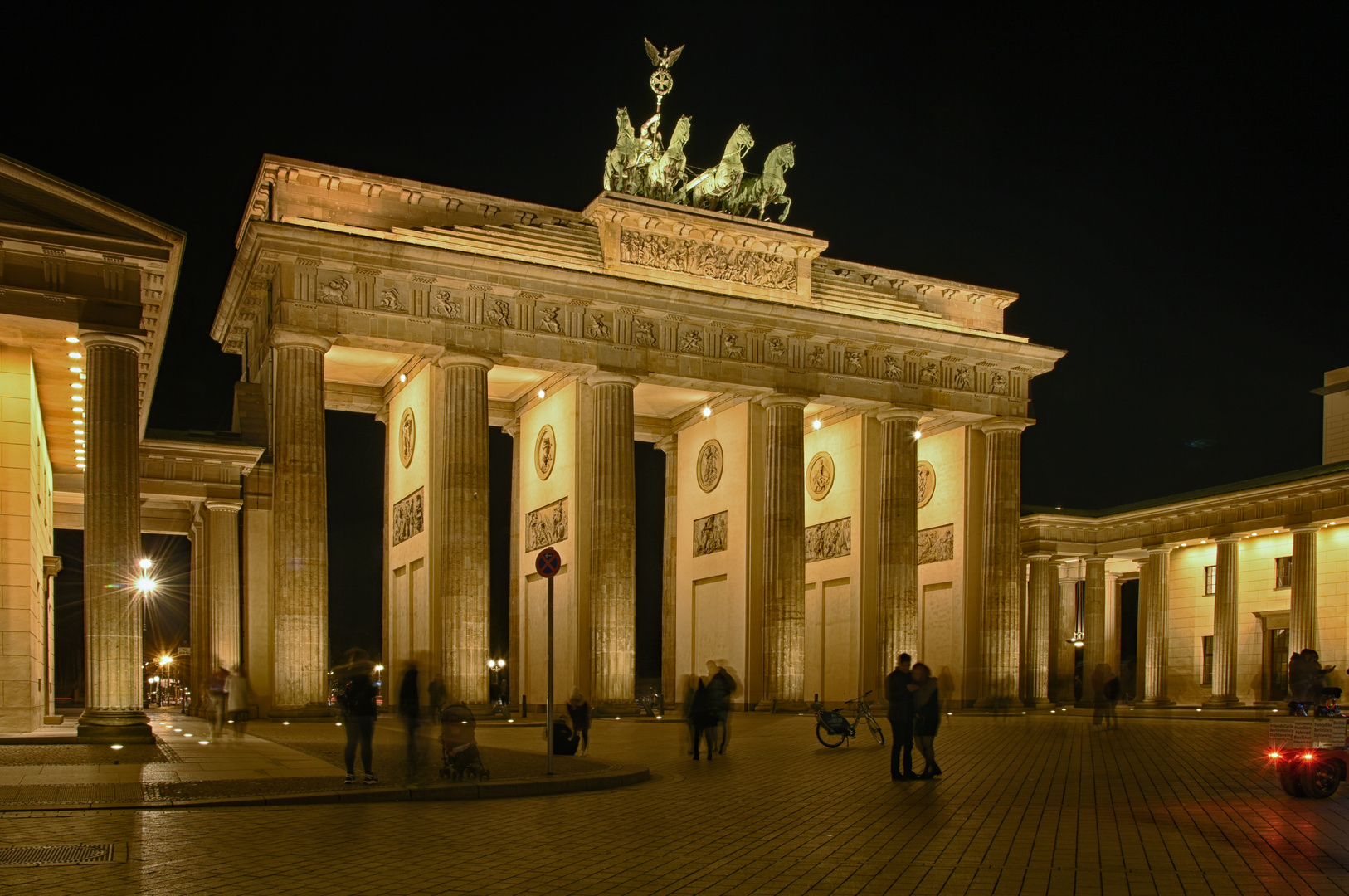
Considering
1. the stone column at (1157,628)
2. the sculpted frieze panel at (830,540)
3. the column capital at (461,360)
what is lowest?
the stone column at (1157,628)

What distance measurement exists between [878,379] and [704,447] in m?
6.77

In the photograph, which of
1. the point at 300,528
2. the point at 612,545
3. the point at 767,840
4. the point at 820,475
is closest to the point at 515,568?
the point at 612,545

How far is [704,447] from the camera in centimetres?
4575

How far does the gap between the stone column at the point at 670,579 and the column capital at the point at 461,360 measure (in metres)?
13.3

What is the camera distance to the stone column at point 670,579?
46281 mm

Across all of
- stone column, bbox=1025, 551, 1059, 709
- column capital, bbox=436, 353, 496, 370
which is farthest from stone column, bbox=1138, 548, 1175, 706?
column capital, bbox=436, 353, 496, 370

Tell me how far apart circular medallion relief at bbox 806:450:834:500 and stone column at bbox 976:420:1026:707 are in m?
5.64

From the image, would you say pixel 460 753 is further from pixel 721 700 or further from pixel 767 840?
pixel 721 700

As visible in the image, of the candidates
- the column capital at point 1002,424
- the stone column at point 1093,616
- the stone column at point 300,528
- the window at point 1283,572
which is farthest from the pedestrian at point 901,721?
the stone column at point 1093,616

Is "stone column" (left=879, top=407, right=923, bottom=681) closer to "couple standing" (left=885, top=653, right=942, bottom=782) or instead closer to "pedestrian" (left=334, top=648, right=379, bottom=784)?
"couple standing" (left=885, top=653, right=942, bottom=782)

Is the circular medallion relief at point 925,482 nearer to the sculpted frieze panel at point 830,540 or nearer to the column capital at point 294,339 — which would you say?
the sculpted frieze panel at point 830,540

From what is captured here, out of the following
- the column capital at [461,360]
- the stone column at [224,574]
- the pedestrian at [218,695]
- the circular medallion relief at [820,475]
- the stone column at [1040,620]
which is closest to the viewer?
the pedestrian at [218,695]

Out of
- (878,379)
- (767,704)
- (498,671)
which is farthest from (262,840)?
(498,671)

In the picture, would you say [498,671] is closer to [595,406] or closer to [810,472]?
[810,472]
